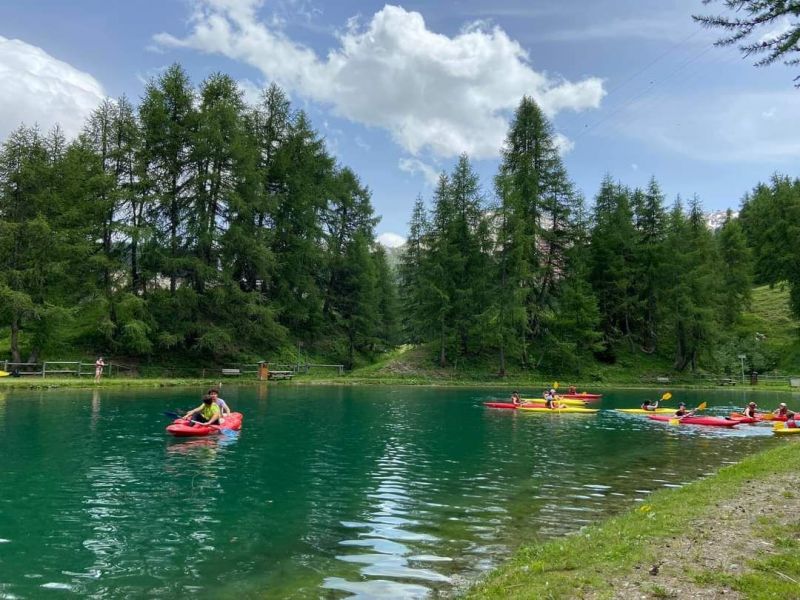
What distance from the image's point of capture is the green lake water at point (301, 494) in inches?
349

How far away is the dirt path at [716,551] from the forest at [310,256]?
142ft

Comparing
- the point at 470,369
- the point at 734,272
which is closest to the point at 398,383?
the point at 470,369

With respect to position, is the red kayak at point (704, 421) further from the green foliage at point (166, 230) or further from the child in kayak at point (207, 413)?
the green foliage at point (166, 230)

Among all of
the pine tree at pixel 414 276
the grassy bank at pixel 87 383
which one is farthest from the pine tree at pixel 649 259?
the grassy bank at pixel 87 383

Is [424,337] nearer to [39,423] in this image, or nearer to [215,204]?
[215,204]

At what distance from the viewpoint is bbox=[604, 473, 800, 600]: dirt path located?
6.90 metres

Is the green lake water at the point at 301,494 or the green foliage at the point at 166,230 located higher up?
the green foliage at the point at 166,230

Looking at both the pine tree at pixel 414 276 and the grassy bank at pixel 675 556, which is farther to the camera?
the pine tree at pixel 414 276

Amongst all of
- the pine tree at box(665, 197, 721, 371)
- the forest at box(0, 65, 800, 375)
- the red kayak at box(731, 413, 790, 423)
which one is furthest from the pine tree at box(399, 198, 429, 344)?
the red kayak at box(731, 413, 790, 423)

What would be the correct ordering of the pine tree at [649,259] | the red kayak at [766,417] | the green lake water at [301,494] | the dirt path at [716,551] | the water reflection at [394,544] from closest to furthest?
the dirt path at [716,551]
the water reflection at [394,544]
the green lake water at [301,494]
the red kayak at [766,417]
the pine tree at [649,259]

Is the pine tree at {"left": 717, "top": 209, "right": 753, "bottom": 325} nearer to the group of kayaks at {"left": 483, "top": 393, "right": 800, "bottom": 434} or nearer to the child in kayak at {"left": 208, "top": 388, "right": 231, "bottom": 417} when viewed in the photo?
the group of kayaks at {"left": 483, "top": 393, "right": 800, "bottom": 434}

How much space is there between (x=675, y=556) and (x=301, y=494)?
888cm

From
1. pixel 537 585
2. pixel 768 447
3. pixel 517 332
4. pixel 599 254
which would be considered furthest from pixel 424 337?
pixel 537 585

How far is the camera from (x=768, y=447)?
23.5 m
